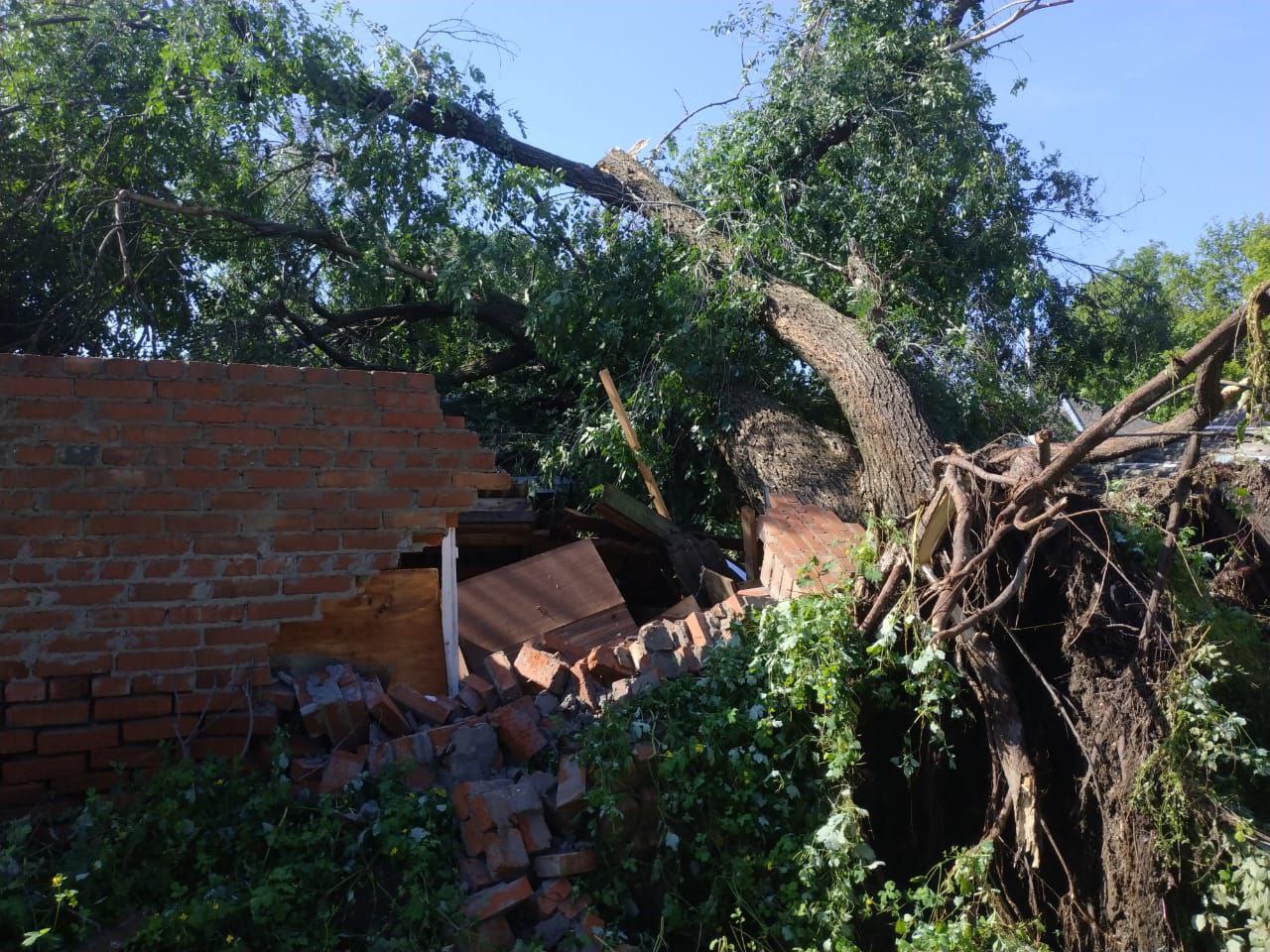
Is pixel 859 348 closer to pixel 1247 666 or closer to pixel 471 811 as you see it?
pixel 1247 666

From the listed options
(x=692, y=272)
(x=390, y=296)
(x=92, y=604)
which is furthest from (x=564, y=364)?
(x=92, y=604)

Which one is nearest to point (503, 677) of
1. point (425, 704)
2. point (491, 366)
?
point (425, 704)

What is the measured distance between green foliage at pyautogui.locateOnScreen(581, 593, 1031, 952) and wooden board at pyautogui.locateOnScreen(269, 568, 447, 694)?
0.98m

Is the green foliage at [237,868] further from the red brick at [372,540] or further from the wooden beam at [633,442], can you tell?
the wooden beam at [633,442]

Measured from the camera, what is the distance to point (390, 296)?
27.4 ft

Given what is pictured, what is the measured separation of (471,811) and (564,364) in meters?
4.36

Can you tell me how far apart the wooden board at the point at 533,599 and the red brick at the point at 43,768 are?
1798mm

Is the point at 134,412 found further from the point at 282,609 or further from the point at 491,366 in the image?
the point at 491,366

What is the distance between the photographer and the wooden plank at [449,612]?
187 inches

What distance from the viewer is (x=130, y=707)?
13.0 ft

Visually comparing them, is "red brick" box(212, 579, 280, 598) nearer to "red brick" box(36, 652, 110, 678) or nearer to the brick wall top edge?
"red brick" box(36, 652, 110, 678)

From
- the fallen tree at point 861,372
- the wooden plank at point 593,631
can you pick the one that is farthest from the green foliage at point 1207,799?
the wooden plank at point 593,631

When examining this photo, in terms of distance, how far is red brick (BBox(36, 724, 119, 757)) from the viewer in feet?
12.7

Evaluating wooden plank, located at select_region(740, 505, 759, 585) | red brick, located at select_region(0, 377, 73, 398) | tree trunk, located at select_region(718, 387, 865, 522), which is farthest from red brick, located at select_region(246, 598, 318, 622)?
tree trunk, located at select_region(718, 387, 865, 522)
